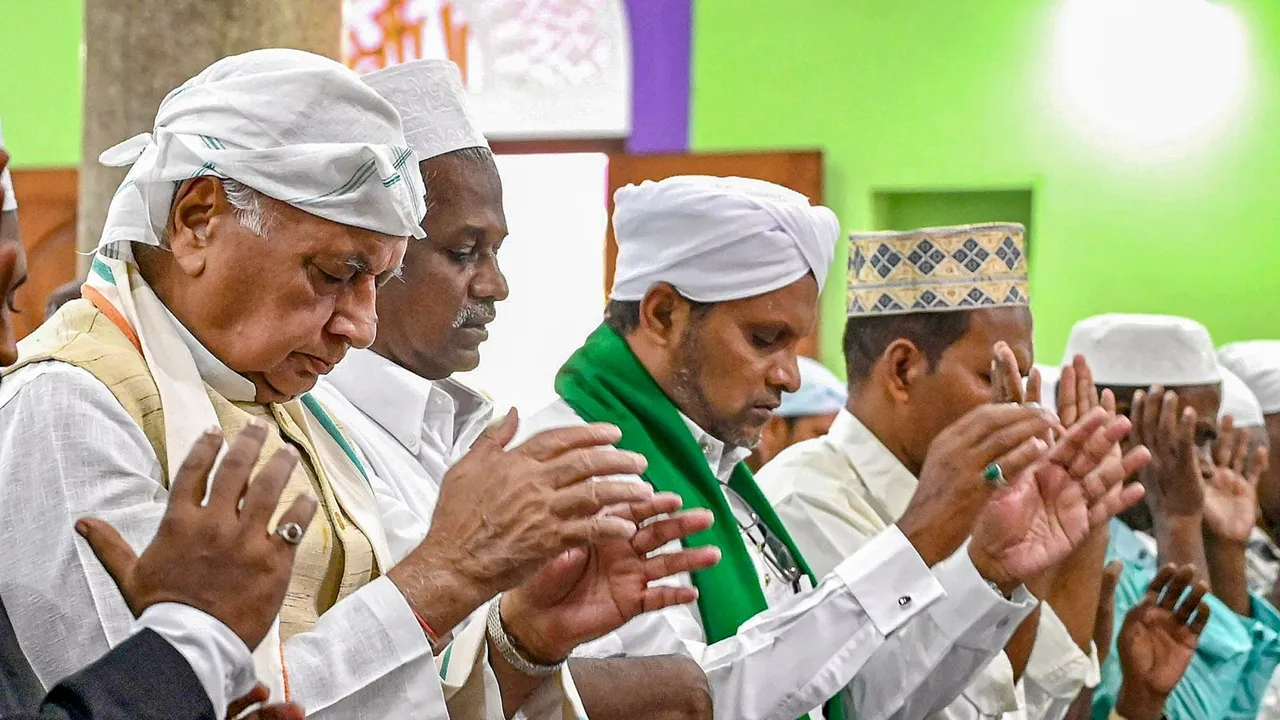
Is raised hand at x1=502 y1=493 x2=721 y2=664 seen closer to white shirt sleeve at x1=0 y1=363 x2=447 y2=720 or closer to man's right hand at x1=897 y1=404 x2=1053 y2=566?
white shirt sleeve at x1=0 y1=363 x2=447 y2=720

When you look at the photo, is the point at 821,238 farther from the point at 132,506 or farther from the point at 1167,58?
the point at 1167,58

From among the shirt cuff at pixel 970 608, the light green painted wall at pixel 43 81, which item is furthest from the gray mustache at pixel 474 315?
the light green painted wall at pixel 43 81

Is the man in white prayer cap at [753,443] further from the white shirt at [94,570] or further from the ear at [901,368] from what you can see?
the white shirt at [94,570]

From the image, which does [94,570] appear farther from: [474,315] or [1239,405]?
[1239,405]

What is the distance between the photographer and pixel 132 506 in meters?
1.96

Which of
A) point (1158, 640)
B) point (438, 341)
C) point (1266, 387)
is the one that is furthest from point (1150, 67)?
point (438, 341)

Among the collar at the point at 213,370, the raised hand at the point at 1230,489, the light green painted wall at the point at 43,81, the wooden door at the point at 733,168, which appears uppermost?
the light green painted wall at the point at 43,81

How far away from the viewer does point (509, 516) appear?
2.14m

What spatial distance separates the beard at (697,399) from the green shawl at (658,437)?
4 centimetres

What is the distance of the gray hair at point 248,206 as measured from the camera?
2162 millimetres

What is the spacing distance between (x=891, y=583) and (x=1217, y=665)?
2283 mm

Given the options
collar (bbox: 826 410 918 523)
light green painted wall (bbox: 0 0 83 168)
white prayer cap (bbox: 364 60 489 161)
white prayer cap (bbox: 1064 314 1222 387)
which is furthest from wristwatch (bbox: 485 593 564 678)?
light green painted wall (bbox: 0 0 83 168)

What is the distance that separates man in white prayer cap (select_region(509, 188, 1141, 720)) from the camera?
124 inches

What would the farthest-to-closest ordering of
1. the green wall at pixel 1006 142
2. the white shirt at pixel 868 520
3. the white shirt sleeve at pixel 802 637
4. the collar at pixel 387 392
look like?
1. the green wall at pixel 1006 142
2. the white shirt at pixel 868 520
3. the white shirt sleeve at pixel 802 637
4. the collar at pixel 387 392
